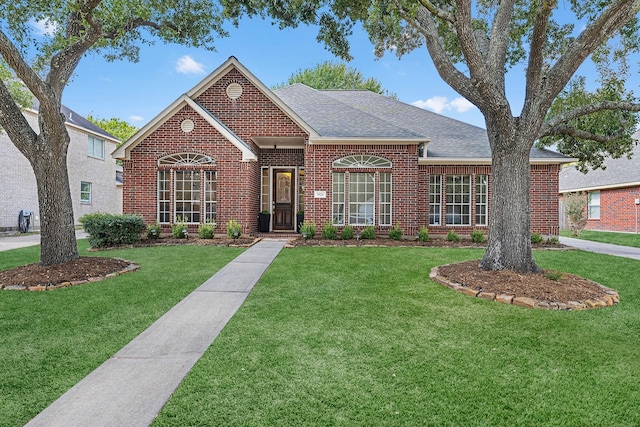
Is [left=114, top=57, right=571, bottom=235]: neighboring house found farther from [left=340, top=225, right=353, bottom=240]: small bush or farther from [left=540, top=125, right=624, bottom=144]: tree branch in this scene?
[left=540, top=125, right=624, bottom=144]: tree branch

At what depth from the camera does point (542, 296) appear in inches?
197

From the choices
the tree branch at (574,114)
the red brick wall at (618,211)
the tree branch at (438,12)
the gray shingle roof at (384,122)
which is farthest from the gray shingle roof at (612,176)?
the tree branch at (438,12)

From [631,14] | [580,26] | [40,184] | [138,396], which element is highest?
[580,26]

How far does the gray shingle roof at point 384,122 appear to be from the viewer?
11.7m

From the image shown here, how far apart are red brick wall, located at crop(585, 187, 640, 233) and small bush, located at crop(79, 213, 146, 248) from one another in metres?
24.3

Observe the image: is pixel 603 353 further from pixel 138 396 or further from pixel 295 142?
pixel 295 142

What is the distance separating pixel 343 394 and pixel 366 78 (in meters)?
35.3

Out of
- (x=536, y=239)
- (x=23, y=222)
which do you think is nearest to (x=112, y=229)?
(x=23, y=222)

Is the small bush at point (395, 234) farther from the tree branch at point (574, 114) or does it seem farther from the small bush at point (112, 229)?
the small bush at point (112, 229)

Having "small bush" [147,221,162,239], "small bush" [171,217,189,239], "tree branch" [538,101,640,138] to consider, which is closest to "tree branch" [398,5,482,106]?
"tree branch" [538,101,640,138]

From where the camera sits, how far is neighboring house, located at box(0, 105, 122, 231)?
1644cm

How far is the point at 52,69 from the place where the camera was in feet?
21.6

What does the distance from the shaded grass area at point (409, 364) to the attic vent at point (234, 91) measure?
8820 millimetres

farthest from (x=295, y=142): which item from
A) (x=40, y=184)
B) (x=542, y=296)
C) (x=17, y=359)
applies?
(x=17, y=359)
